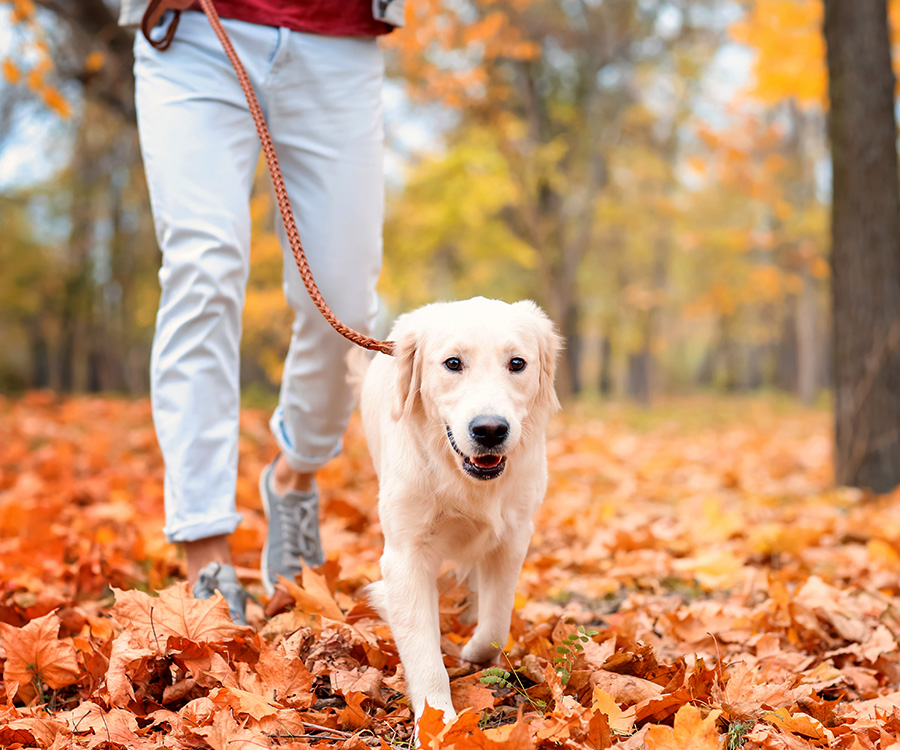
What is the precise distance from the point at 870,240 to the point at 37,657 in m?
5.36

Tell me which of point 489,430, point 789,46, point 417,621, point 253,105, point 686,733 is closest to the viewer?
point 686,733

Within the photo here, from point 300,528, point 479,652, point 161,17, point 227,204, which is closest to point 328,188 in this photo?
point 227,204

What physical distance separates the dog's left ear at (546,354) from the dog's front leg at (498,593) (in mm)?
370

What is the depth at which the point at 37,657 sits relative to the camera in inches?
79.8

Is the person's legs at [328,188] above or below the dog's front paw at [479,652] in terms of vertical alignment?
above

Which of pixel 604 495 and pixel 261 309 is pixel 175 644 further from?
pixel 261 309

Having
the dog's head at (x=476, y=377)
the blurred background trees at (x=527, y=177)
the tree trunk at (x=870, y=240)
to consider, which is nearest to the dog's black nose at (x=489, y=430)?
the dog's head at (x=476, y=377)

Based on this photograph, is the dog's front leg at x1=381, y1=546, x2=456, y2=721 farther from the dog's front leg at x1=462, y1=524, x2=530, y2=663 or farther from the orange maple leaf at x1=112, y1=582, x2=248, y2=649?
the orange maple leaf at x1=112, y1=582, x2=248, y2=649

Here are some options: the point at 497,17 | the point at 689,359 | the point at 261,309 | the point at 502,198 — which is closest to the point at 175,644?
the point at 261,309

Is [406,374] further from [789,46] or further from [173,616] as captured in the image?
[789,46]

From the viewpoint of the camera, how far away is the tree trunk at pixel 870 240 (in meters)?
5.42

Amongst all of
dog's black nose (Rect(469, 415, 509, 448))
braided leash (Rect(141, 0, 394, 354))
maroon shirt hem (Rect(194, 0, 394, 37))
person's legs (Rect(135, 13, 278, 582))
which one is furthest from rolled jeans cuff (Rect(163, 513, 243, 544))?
maroon shirt hem (Rect(194, 0, 394, 37))

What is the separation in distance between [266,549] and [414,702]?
3.99ft

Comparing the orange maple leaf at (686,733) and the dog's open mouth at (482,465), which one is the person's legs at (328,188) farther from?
the orange maple leaf at (686,733)
